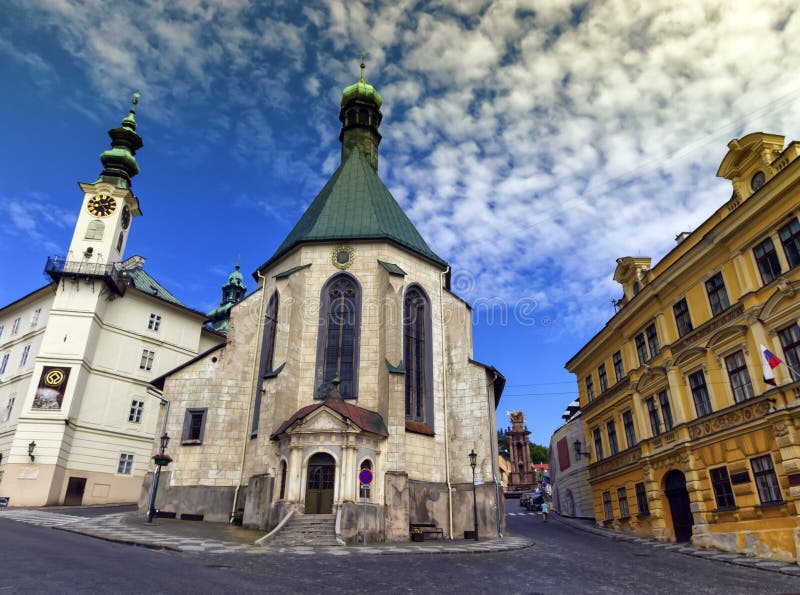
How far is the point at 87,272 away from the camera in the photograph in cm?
3378

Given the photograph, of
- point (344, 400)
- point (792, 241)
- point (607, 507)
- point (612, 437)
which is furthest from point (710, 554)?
point (344, 400)

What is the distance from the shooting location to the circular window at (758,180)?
17.3 metres

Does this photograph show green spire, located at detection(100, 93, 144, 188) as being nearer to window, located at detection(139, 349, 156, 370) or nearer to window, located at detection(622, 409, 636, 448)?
window, located at detection(139, 349, 156, 370)

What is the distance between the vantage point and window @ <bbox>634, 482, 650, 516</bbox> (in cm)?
2258

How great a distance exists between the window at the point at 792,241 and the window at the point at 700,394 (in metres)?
5.21

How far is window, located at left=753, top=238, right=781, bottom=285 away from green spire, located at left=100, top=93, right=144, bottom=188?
3799cm

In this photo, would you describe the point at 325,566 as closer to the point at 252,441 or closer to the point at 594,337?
the point at 252,441

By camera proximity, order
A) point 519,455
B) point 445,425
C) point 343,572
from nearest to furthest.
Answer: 1. point 343,572
2. point 445,425
3. point 519,455

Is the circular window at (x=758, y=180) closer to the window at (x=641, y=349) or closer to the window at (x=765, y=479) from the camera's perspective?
the window at (x=641, y=349)

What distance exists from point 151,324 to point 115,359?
365 cm

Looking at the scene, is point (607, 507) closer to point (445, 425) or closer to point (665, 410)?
point (665, 410)

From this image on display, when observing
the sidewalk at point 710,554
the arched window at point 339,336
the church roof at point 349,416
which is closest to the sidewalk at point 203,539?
the church roof at point 349,416

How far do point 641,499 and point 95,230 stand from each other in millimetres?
36309

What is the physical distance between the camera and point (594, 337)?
1089 inches
